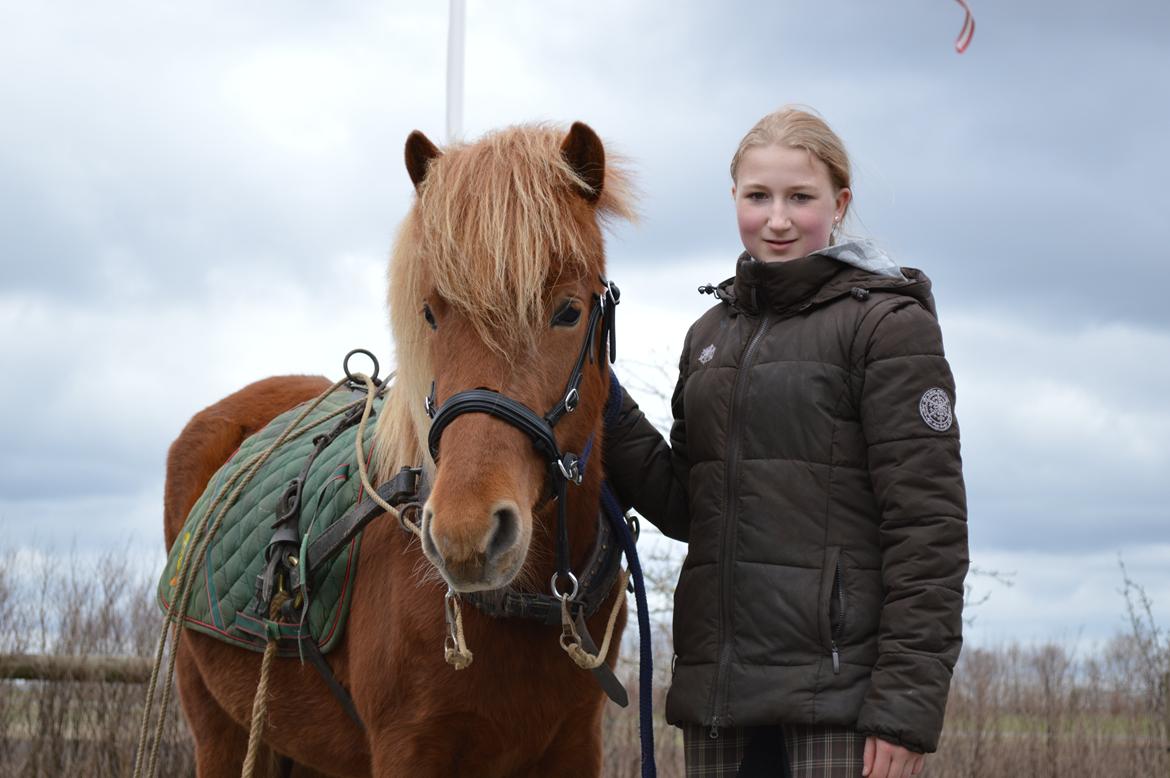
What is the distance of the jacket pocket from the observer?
2.44m

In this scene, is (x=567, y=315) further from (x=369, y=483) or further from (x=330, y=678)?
(x=330, y=678)

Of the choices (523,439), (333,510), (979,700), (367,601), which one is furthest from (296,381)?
(979,700)

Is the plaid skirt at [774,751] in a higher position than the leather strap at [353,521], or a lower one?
lower

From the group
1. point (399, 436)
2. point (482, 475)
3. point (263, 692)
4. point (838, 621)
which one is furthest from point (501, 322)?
point (263, 692)

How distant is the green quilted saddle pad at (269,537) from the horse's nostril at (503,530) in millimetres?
1040

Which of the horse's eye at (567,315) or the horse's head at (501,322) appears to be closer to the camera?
the horse's head at (501,322)

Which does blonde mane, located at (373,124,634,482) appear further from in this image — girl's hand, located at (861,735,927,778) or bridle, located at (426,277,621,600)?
girl's hand, located at (861,735,927,778)

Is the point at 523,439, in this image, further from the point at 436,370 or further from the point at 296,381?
the point at 296,381

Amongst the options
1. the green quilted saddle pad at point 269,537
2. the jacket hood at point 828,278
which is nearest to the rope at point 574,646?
the green quilted saddle pad at point 269,537

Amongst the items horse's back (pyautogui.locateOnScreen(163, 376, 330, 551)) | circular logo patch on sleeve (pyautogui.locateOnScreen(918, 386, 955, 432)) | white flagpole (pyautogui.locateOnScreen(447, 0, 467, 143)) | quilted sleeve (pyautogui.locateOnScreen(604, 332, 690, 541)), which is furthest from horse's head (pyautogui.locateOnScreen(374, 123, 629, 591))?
white flagpole (pyautogui.locateOnScreen(447, 0, 467, 143))

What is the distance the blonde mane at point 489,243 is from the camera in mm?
2289

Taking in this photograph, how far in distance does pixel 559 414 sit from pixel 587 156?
65 centimetres

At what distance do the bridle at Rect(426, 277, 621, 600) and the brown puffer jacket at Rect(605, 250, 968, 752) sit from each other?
338 millimetres

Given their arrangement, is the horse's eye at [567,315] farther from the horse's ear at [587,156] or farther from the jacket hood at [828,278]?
the jacket hood at [828,278]
